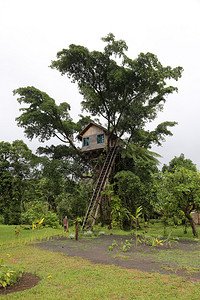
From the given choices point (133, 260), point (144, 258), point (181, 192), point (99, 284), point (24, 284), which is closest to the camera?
point (99, 284)

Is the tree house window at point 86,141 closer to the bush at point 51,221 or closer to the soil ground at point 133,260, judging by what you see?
the bush at point 51,221

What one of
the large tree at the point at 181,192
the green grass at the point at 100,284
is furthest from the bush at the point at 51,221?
the green grass at the point at 100,284

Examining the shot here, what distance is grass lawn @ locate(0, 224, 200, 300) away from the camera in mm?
5004

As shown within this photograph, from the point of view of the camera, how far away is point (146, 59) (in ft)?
56.6

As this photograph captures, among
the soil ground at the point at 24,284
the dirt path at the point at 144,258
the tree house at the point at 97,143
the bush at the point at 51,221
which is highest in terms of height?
the tree house at the point at 97,143

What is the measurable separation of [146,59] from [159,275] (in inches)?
603

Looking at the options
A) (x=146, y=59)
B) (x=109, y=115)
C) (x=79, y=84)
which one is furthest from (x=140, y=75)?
(x=79, y=84)

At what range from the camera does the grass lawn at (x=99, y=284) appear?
500 centimetres

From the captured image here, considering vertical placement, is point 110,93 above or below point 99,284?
above

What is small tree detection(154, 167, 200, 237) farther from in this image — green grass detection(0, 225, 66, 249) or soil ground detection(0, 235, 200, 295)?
green grass detection(0, 225, 66, 249)

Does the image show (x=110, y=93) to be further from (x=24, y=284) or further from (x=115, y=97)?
(x=24, y=284)

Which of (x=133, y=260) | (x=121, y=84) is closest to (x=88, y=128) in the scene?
(x=121, y=84)

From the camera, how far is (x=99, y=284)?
5.65 m

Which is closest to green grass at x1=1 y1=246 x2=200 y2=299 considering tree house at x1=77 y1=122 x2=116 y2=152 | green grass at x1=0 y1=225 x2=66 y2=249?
green grass at x1=0 y1=225 x2=66 y2=249
